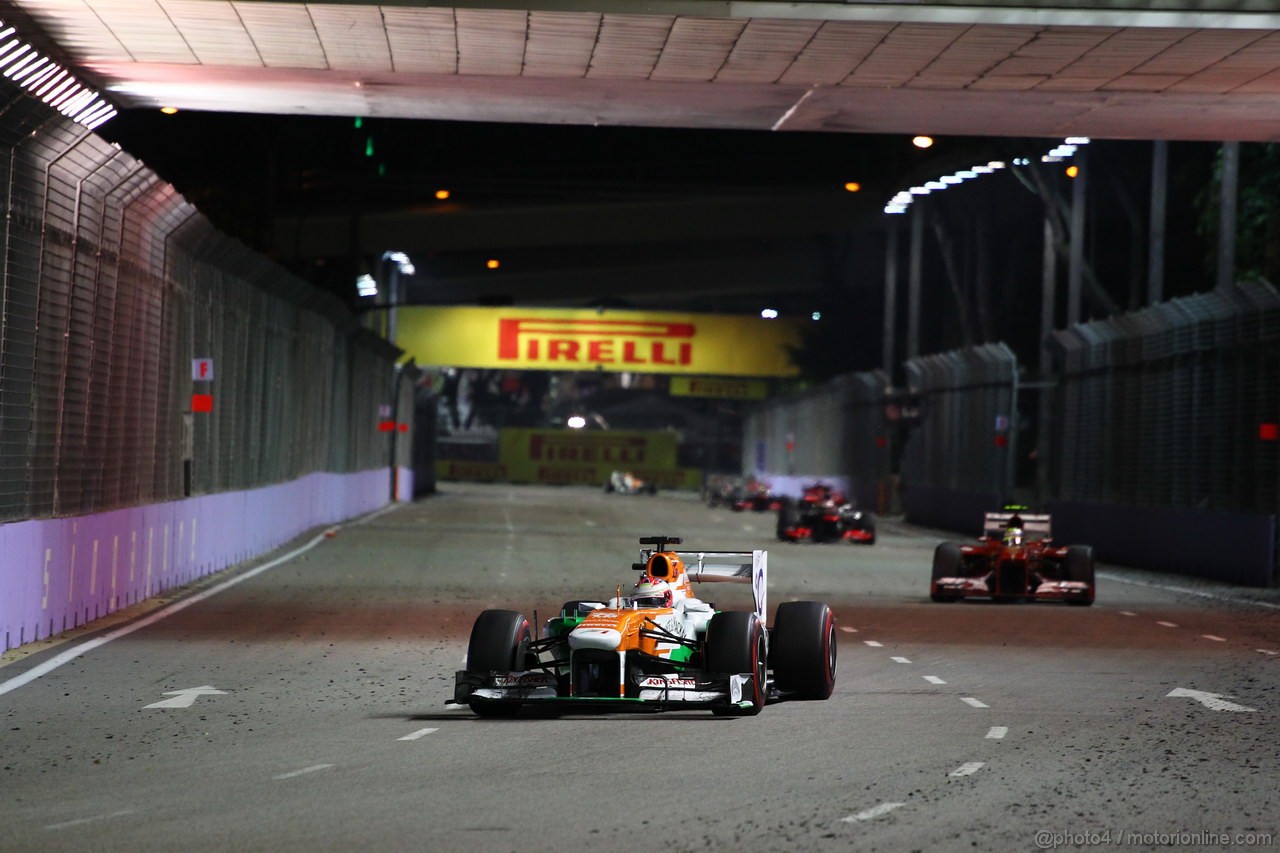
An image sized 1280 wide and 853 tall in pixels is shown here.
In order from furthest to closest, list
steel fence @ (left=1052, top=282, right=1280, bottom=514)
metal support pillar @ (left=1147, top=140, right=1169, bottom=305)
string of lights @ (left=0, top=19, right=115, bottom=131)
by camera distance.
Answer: metal support pillar @ (left=1147, top=140, right=1169, bottom=305), steel fence @ (left=1052, top=282, right=1280, bottom=514), string of lights @ (left=0, top=19, right=115, bottom=131)

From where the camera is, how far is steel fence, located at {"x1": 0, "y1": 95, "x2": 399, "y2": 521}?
57.0 feet

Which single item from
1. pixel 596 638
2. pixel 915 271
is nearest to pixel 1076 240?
pixel 915 271

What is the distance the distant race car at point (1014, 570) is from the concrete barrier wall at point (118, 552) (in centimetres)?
921

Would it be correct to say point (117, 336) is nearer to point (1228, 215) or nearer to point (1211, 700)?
point (1211, 700)

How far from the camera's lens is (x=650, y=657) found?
12727 millimetres

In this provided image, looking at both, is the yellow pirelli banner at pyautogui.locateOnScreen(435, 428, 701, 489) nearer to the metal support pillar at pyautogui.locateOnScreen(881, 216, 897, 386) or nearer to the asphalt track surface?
the metal support pillar at pyautogui.locateOnScreen(881, 216, 897, 386)

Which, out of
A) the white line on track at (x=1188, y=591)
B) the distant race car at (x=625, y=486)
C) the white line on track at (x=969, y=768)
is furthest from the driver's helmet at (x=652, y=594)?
the distant race car at (x=625, y=486)

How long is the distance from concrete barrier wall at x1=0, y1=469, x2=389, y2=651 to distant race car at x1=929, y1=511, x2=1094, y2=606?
9209mm

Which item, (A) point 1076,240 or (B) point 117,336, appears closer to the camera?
(B) point 117,336

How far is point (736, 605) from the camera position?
24.0 meters

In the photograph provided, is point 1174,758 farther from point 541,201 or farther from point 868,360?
point 868,360

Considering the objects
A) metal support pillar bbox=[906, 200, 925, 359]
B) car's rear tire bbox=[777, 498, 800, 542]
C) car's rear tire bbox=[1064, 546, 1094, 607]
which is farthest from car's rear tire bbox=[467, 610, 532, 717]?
metal support pillar bbox=[906, 200, 925, 359]

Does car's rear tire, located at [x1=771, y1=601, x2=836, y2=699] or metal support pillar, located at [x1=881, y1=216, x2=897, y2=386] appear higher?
metal support pillar, located at [x1=881, y1=216, x2=897, y2=386]

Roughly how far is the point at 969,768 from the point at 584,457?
103 metres
